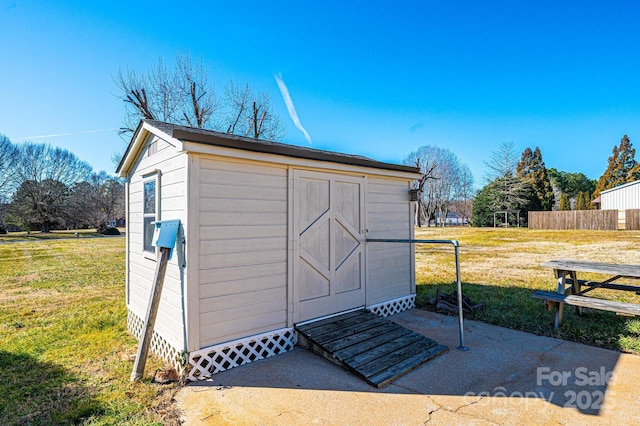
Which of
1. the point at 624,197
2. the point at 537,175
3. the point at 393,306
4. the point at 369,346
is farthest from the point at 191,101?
the point at 537,175

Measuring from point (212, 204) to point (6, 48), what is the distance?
917 cm

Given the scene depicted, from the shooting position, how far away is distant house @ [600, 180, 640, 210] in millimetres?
24219

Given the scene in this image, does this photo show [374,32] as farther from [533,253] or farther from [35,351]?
[35,351]

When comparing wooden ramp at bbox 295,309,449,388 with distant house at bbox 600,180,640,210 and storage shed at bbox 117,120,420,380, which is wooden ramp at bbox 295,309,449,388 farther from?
distant house at bbox 600,180,640,210

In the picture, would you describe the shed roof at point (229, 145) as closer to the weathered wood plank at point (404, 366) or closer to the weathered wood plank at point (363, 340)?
the weathered wood plank at point (363, 340)

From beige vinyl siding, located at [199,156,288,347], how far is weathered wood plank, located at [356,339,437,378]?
3.73 feet

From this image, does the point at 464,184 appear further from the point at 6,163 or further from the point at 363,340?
the point at 6,163

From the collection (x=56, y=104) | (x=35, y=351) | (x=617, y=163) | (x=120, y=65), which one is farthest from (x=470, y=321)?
(x=617, y=163)

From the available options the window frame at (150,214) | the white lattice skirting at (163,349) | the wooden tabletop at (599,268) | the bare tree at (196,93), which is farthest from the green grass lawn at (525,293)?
the bare tree at (196,93)

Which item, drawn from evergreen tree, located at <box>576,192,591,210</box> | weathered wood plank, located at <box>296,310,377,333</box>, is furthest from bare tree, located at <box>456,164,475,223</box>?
weathered wood plank, located at <box>296,310,377,333</box>

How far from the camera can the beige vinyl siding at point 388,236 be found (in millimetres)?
4910

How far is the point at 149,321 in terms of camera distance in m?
3.15

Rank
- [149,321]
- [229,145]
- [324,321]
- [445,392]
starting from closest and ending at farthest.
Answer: [445,392] < [149,321] < [229,145] < [324,321]

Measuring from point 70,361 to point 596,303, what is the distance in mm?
6392
